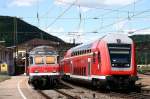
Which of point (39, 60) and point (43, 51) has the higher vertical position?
point (43, 51)

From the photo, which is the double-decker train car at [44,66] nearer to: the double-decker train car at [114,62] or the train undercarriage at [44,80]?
the train undercarriage at [44,80]

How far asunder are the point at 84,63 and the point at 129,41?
20.3ft

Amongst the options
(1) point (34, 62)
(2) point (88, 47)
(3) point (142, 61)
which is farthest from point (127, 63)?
(3) point (142, 61)

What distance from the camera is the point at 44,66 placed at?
36.5 meters

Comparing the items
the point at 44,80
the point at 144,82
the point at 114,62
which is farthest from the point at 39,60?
the point at 144,82

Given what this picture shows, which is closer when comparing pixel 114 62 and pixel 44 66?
pixel 114 62

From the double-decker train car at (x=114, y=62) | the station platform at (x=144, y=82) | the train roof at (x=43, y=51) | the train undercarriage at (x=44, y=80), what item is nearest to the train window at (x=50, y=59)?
the train roof at (x=43, y=51)

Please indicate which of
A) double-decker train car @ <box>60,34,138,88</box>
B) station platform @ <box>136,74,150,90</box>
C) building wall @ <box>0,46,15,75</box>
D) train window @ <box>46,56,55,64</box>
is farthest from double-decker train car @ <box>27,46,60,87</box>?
building wall @ <box>0,46,15,75</box>

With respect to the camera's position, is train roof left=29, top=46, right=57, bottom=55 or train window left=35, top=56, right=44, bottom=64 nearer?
train window left=35, top=56, right=44, bottom=64

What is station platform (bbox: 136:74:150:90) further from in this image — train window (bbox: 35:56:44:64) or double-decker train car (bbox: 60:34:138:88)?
train window (bbox: 35:56:44:64)

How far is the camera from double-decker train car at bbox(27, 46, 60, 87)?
119ft

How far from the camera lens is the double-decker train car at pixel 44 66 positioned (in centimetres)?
3638

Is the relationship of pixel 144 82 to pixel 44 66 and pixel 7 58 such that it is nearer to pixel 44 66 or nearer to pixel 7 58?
pixel 44 66


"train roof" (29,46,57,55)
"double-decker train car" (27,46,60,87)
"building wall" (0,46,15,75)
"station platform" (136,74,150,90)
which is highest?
"building wall" (0,46,15,75)
